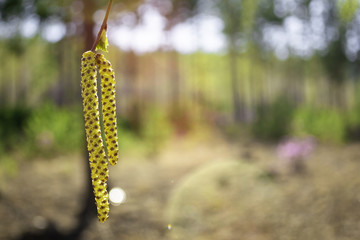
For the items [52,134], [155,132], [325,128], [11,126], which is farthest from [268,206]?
[11,126]

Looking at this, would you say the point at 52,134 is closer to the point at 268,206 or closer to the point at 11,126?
the point at 11,126

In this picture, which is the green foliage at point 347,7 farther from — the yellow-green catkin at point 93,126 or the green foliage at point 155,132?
the green foliage at point 155,132

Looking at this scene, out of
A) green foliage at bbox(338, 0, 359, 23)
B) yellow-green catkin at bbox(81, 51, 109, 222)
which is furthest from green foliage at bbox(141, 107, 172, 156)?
yellow-green catkin at bbox(81, 51, 109, 222)

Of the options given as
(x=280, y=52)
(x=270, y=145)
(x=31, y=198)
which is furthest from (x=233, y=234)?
(x=280, y=52)

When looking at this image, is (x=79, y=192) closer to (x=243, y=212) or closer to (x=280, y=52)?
(x=243, y=212)

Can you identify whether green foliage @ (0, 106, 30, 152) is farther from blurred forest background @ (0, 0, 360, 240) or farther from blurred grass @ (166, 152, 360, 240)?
blurred grass @ (166, 152, 360, 240)
